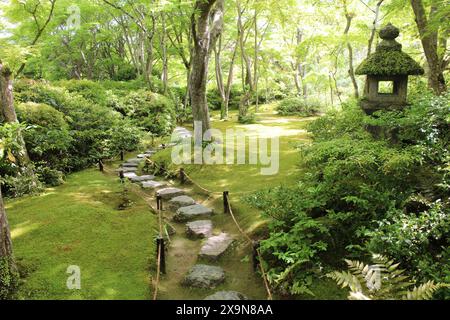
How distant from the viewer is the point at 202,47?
992cm

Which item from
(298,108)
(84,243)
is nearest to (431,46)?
(84,243)

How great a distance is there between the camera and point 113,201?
319 inches

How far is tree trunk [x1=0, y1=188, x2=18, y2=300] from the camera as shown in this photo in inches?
167

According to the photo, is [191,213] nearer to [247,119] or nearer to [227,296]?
[227,296]

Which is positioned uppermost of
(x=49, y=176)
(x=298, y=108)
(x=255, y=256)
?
(x=298, y=108)

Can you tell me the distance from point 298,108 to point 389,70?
58.7ft

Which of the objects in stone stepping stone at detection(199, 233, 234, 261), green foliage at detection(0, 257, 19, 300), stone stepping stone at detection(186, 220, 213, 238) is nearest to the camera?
green foliage at detection(0, 257, 19, 300)

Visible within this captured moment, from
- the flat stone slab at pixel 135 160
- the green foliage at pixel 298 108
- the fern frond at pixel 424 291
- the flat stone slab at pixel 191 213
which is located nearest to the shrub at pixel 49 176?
the flat stone slab at pixel 135 160

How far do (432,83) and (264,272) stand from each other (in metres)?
7.45

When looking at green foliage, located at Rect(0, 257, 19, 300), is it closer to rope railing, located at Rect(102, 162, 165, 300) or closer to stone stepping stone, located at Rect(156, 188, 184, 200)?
rope railing, located at Rect(102, 162, 165, 300)

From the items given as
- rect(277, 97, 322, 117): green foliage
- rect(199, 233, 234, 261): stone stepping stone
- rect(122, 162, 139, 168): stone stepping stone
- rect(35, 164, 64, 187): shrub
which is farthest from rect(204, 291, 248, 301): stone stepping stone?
rect(277, 97, 322, 117): green foliage

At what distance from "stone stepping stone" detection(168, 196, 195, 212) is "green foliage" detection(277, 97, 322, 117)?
18.0 m

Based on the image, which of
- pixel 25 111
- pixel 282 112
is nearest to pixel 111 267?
pixel 25 111

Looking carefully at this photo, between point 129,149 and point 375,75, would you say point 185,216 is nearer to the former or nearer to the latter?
point 375,75
